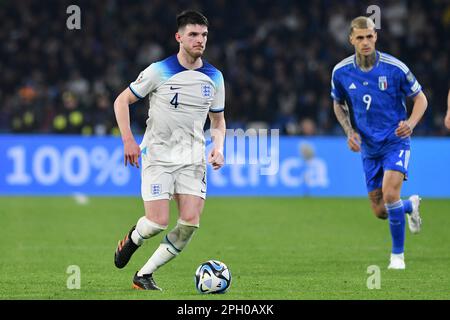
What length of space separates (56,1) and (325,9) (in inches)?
250

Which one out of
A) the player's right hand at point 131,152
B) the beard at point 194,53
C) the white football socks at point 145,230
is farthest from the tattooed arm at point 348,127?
the player's right hand at point 131,152

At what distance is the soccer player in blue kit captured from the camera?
10.2 m

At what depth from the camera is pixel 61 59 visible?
2386cm

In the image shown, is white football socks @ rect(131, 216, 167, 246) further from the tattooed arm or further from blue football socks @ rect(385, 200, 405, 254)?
blue football socks @ rect(385, 200, 405, 254)

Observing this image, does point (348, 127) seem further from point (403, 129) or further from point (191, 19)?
point (191, 19)

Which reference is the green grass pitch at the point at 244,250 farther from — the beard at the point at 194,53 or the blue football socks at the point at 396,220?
the beard at the point at 194,53

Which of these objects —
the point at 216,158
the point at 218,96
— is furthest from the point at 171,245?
the point at 218,96

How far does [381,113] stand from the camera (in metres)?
10.4

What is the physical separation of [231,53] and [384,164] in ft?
48.0

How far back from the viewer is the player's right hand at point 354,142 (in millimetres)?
10258

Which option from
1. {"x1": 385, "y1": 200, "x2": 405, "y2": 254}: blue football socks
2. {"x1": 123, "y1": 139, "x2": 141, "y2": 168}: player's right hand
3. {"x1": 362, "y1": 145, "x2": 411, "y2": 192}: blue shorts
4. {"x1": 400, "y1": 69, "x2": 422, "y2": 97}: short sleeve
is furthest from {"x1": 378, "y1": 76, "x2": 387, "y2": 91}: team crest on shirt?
{"x1": 123, "y1": 139, "x2": 141, "y2": 168}: player's right hand

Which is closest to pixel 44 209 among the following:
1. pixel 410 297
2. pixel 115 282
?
pixel 115 282

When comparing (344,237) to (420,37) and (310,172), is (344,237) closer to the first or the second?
(310,172)

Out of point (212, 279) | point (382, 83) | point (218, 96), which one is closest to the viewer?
point (212, 279)
